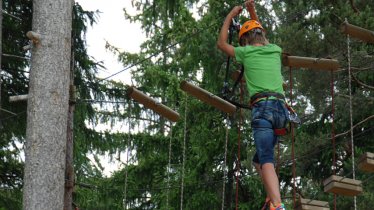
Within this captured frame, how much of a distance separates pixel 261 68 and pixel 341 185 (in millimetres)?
1422

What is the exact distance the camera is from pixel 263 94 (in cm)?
586

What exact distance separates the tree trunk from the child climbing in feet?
3.76

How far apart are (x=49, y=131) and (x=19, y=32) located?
16.0 ft

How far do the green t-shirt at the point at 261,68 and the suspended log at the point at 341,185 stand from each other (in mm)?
1193

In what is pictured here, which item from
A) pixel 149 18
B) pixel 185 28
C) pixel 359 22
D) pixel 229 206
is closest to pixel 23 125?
pixel 359 22

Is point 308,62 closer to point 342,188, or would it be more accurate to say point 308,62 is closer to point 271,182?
point 342,188

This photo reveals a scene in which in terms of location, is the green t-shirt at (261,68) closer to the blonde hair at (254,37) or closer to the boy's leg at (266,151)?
the blonde hair at (254,37)

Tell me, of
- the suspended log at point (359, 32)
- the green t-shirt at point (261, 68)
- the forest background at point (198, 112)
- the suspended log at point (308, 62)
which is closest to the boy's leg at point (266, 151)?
the green t-shirt at point (261, 68)

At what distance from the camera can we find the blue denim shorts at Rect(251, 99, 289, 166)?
5750 millimetres

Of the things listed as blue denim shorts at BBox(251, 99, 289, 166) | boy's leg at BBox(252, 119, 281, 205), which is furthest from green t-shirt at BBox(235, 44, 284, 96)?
boy's leg at BBox(252, 119, 281, 205)

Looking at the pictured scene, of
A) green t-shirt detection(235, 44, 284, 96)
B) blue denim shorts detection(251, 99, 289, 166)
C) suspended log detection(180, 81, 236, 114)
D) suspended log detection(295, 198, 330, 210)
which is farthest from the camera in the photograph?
suspended log detection(180, 81, 236, 114)

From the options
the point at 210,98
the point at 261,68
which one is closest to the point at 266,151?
the point at 261,68

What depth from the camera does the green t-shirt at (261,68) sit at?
5906 millimetres

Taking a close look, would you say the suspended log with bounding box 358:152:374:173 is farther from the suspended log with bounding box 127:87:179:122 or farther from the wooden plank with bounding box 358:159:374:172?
the suspended log with bounding box 127:87:179:122
